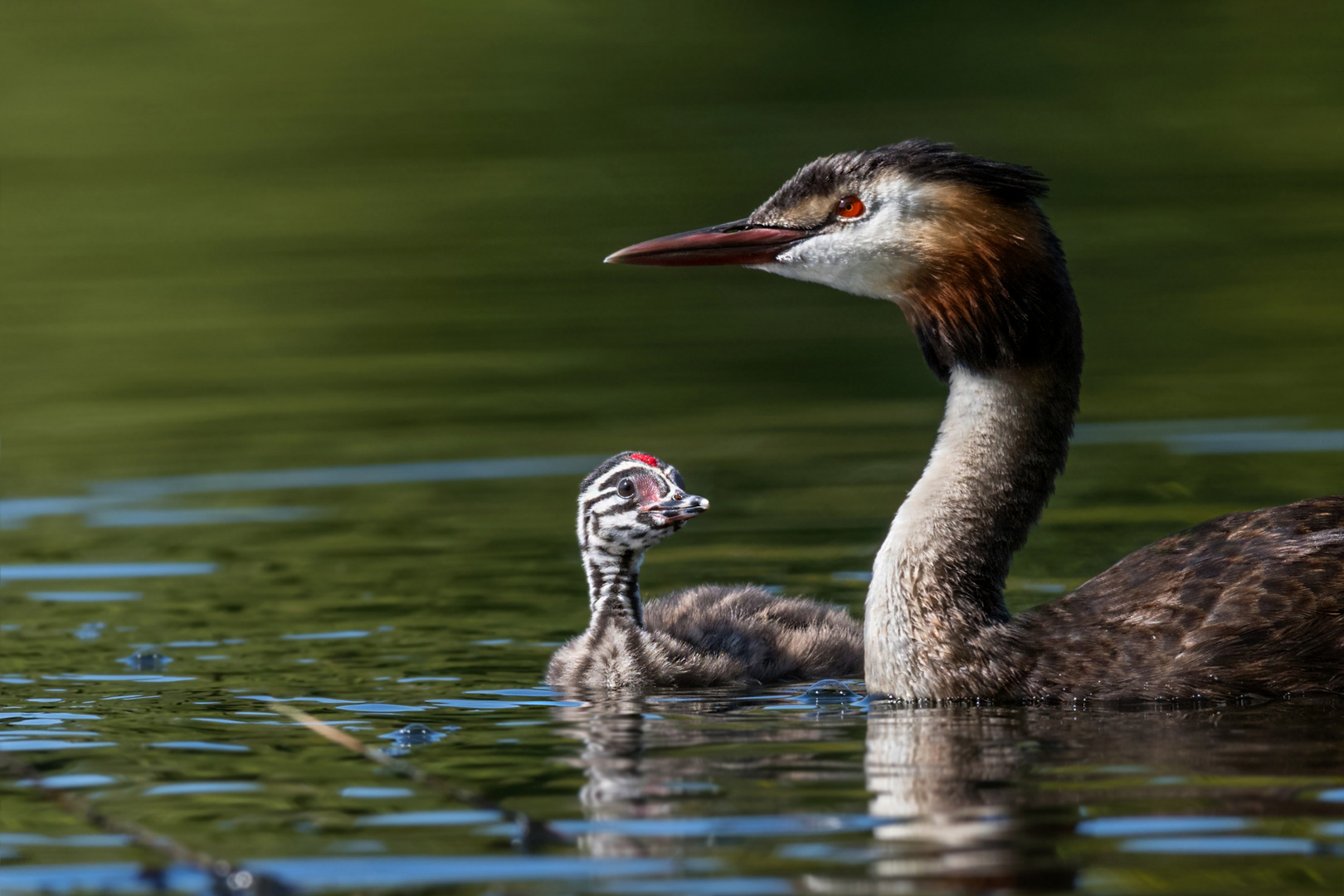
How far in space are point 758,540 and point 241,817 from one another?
476cm

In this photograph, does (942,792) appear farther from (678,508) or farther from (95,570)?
(95,570)

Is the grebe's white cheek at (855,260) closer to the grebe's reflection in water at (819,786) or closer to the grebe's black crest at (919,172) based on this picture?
the grebe's black crest at (919,172)

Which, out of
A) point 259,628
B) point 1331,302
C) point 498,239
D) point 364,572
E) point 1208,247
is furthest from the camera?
point 498,239

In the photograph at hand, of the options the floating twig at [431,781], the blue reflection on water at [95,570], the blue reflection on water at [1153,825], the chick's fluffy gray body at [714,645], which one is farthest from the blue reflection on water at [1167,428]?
the blue reflection on water at [1153,825]

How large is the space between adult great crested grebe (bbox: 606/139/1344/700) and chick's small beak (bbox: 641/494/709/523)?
0.70 m

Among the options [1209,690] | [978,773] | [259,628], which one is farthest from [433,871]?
[259,628]

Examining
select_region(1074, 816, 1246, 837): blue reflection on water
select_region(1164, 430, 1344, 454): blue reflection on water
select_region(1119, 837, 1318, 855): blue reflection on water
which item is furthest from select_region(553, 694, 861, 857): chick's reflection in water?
select_region(1164, 430, 1344, 454): blue reflection on water

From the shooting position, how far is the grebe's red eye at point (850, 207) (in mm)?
8094

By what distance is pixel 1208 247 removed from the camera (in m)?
17.5

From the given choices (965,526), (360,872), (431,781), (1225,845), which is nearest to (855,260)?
(965,526)

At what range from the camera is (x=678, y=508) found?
27.4 ft

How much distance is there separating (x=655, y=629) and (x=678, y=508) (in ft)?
1.83

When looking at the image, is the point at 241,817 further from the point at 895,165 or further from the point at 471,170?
the point at 471,170

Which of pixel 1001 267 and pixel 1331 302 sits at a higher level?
pixel 1331 302
